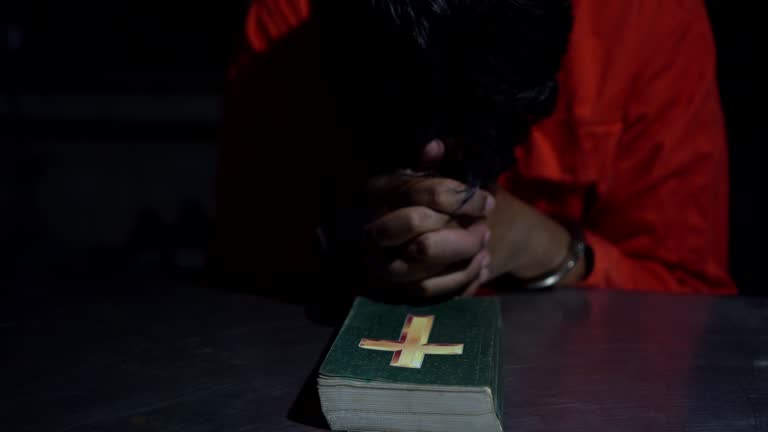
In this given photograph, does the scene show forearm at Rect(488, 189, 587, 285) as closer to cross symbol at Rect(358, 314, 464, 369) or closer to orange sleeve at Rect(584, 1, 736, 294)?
orange sleeve at Rect(584, 1, 736, 294)

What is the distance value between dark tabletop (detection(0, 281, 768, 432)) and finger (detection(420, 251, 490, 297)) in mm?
56

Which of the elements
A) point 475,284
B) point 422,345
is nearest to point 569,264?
point 475,284

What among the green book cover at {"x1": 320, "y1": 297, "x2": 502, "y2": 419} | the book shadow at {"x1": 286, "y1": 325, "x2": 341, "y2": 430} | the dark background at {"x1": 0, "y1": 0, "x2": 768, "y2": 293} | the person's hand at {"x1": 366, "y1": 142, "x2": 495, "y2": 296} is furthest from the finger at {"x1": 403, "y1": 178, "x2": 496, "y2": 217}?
the dark background at {"x1": 0, "y1": 0, "x2": 768, "y2": 293}

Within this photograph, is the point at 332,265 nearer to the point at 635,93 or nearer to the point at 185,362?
the point at 185,362

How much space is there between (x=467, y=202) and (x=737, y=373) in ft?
0.97

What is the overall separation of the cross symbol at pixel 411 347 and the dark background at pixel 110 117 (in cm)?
150

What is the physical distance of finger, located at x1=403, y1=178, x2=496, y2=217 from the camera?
0.66 m

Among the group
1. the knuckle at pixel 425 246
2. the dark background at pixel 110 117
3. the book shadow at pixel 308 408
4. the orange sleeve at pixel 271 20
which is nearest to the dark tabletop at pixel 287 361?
the book shadow at pixel 308 408

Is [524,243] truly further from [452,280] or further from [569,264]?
[452,280]

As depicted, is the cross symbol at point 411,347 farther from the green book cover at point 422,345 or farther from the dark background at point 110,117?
the dark background at point 110,117

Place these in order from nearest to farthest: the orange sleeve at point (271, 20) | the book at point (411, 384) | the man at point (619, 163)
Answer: the book at point (411, 384)
the man at point (619, 163)
the orange sleeve at point (271, 20)

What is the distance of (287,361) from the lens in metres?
0.54

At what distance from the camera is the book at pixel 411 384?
1.34 ft

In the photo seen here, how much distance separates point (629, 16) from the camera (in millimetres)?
895
